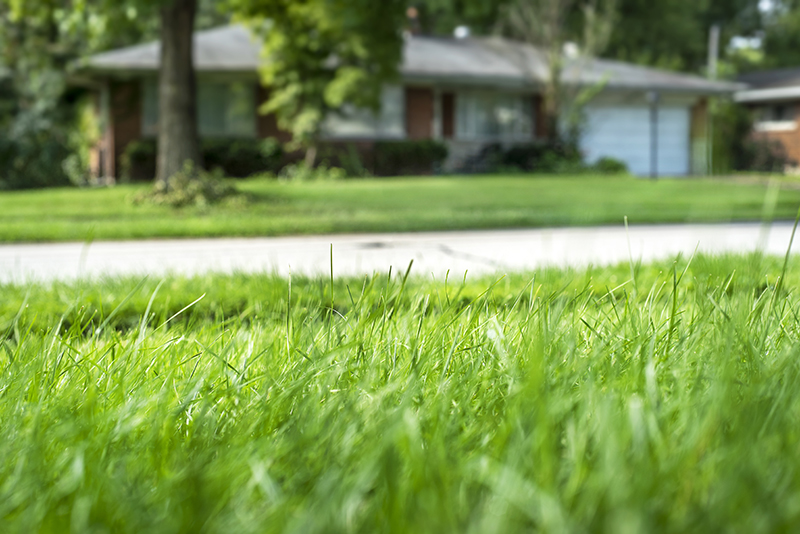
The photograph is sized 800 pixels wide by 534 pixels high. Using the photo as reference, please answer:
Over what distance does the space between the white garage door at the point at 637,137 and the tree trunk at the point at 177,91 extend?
53.5 ft

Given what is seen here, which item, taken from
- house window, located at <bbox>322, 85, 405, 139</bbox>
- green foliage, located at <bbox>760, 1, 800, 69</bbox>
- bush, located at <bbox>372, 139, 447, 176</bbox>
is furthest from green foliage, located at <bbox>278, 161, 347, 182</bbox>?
green foliage, located at <bbox>760, 1, 800, 69</bbox>

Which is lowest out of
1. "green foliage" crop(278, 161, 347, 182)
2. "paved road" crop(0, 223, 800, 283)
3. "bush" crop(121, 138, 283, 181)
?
"paved road" crop(0, 223, 800, 283)

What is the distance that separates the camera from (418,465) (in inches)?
43.5

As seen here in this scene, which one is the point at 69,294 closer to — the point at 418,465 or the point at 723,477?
the point at 418,465

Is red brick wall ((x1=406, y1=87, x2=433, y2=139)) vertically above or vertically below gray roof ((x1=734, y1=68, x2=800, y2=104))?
below

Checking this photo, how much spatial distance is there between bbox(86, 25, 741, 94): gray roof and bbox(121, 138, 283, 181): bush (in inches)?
79.5

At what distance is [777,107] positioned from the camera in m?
32.1

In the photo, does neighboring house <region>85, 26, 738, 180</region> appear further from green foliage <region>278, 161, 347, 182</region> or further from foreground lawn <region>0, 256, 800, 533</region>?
foreground lawn <region>0, 256, 800, 533</region>

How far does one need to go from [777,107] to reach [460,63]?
15.2m

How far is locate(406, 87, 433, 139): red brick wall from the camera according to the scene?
77.7 ft

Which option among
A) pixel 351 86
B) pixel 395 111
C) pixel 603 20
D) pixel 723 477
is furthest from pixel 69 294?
pixel 603 20

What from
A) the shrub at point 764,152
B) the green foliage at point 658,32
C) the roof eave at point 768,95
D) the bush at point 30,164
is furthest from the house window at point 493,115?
the green foliage at point 658,32

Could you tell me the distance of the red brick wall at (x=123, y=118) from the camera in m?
21.1

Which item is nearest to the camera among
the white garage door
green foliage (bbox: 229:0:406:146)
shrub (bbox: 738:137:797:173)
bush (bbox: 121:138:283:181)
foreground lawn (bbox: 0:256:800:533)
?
foreground lawn (bbox: 0:256:800:533)
